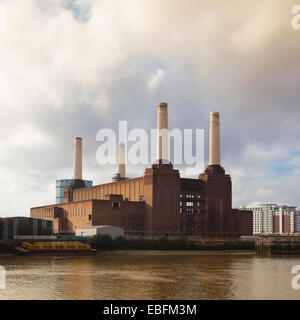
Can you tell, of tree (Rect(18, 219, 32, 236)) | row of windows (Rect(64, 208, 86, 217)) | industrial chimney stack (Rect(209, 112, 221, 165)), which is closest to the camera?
tree (Rect(18, 219, 32, 236))

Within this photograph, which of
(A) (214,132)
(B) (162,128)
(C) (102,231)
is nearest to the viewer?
(C) (102,231)

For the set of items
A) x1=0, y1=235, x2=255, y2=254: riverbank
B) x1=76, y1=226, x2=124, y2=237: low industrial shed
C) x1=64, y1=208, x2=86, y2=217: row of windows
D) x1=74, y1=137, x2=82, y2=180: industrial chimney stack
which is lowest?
x1=0, y1=235, x2=255, y2=254: riverbank

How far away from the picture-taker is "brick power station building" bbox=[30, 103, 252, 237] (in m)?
99.4

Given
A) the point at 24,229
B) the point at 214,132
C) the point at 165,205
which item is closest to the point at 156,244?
the point at 165,205

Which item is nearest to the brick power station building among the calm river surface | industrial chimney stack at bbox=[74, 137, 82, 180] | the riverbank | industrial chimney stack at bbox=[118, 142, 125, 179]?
industrial chimney stack at bbox=[74, 137, 82, 180]

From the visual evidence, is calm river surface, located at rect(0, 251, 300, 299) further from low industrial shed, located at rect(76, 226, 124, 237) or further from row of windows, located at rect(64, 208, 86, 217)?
row of windows, located at rect(64, 208, 86, 217)

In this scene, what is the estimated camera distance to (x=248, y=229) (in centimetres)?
11881

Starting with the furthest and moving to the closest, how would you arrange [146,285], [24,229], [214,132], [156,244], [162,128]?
[214,132]
[162,128]
[24,229]
[156,244]
[146,285]

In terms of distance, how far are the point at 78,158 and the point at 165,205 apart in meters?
34.7

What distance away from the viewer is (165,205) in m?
100

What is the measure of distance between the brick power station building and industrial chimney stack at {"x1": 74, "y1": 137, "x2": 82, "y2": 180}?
0.26m

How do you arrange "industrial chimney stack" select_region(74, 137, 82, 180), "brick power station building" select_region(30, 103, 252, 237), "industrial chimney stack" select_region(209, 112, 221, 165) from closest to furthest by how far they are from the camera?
1. "brick power station building" select_region(30, 103, 252, 237)
2. "industrial chimney stack" select_region(209, 112, 221, 165)
3. "industrial chimney stack" select_region(74, 137, 82, 180)

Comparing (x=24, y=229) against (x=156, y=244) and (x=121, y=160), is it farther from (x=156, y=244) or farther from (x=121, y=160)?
(x=121, y=160)
